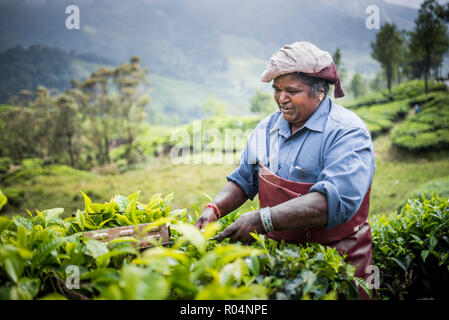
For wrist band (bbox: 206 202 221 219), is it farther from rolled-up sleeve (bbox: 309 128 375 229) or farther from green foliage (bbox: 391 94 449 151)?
green foliage (bbox: 391 94 449 151)

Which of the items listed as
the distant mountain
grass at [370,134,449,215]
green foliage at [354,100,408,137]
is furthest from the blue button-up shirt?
green foliage at [354,100,408,137]

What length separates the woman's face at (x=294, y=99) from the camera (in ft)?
6.60

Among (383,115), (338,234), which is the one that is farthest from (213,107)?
(338,234)

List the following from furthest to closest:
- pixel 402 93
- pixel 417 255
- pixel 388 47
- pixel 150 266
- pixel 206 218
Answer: pixel 402 93 → pixel 388 47 → pixel 417 255 → pixel 206 218 → pixel 150 266

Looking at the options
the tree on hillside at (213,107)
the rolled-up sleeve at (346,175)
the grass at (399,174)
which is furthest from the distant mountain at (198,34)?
the rolled-up sleeve at (346,175)

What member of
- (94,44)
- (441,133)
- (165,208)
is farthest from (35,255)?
(94,44)

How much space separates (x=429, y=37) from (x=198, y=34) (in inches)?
329

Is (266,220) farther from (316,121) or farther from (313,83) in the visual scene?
(313,83)

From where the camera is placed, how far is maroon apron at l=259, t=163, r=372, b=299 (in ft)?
6.06

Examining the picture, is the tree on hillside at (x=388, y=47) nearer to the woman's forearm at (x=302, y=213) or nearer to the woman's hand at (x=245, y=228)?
the woman's forearm at (x=302, y=213)

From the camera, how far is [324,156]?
6.22 feet

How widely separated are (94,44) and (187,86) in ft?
14.3

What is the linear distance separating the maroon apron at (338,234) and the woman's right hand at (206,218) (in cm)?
38

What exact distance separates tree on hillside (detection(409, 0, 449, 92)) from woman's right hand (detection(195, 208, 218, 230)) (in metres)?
8.01
